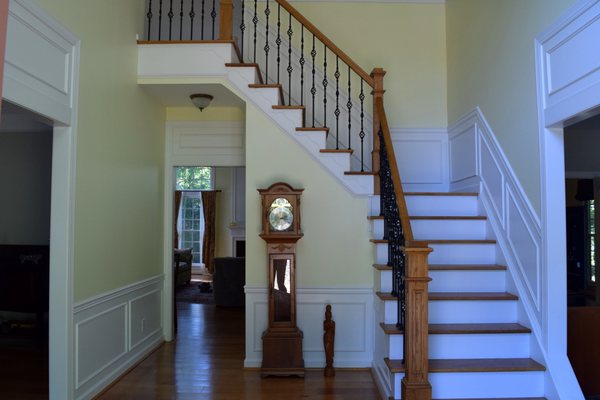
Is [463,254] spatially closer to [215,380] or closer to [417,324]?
[417,324]

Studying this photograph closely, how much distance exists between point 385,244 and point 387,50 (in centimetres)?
270

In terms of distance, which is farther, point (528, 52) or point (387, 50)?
point (387, 50)

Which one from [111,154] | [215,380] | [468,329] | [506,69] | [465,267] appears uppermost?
[506,69]

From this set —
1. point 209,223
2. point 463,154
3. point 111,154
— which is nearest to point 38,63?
point 111,154

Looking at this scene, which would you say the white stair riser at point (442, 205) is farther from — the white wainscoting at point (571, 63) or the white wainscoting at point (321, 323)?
the white wainscoting at point (571, 63)

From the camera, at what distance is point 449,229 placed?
169 inches

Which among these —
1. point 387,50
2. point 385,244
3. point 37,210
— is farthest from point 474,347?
point 37,210

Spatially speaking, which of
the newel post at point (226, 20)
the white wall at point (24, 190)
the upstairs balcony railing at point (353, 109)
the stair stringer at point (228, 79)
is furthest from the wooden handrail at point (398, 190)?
the white wall at point (24, 190)

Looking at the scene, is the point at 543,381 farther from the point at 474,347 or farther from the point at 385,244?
the point at 385,244

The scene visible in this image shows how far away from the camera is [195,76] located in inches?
175

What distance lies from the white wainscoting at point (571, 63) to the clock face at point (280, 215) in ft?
7.42

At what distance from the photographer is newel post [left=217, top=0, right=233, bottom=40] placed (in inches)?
178

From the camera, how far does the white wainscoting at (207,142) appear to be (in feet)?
17.8

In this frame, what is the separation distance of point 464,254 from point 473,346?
3.07 feet
